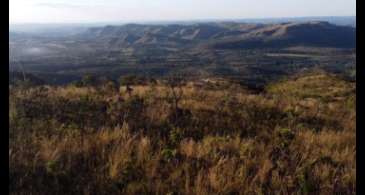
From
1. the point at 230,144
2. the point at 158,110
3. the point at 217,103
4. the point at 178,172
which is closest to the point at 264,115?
the point at 217,103

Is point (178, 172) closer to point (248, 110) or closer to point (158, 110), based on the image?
point (158, 110)

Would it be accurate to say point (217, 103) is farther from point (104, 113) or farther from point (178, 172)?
point (178, 172)

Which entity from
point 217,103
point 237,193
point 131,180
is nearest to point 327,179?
point 237,193

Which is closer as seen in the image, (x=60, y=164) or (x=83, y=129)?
(x=60, y=164)

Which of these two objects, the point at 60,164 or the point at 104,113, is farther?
the point at 104,113
